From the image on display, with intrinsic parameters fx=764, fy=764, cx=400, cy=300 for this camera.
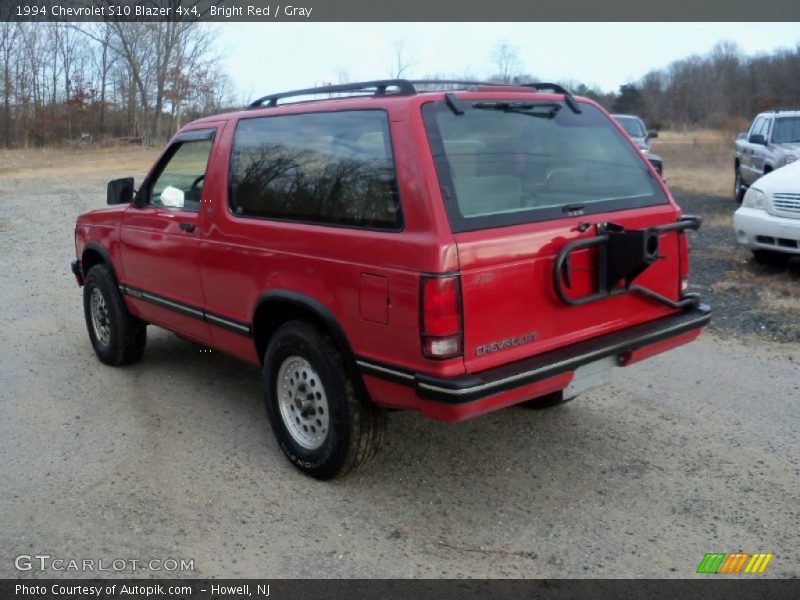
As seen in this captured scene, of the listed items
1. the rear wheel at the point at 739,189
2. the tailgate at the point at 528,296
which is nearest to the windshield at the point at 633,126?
the rear wheel at the point at 739,189

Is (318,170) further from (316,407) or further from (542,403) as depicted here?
(542,403)

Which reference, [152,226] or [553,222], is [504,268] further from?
[152,226]

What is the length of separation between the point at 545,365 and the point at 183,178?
2.97m

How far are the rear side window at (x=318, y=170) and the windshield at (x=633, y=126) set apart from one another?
625 inches

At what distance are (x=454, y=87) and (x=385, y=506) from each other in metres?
2.28

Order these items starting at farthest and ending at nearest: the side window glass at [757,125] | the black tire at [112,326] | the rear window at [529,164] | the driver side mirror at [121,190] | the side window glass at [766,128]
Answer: the side window glass at [757,125] → the side window glass at [766,128] → the black tire at [112,326] → the driver side mirror at [121,190] → the rear window at [529,164]

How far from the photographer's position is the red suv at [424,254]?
133 inches

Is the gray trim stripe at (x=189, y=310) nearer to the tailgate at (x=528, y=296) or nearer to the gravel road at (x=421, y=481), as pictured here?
the gravel road at (x=421, y=481)

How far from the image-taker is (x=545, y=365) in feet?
11.6

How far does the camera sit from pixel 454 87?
423 cm

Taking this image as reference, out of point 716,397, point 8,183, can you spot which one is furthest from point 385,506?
point 8,183

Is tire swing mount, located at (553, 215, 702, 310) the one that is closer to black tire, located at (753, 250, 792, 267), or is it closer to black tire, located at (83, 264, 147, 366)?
black tire, located at (83, 264, 147, 366)

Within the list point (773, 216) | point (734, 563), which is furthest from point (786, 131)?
point (734, 563)
